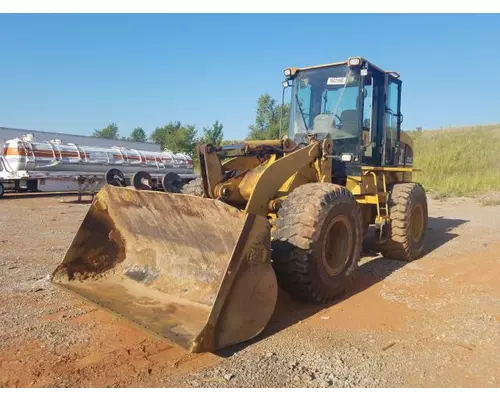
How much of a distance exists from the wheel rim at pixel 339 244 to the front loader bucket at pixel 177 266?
1.32m

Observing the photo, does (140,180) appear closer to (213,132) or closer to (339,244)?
(339,244)

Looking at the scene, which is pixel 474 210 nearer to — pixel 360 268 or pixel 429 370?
pixel 360 268

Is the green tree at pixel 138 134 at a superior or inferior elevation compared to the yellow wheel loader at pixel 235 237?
superior

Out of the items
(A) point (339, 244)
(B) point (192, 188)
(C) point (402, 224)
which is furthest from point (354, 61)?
(B) point (192, 188)

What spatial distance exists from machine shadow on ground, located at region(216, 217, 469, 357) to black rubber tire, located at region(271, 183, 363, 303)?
0.13m

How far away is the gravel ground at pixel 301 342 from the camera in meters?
3.26

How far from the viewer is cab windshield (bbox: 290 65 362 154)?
666cm

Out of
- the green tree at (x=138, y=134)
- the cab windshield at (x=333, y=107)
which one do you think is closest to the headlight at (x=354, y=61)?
the cab windshield at (x=333, y=107)

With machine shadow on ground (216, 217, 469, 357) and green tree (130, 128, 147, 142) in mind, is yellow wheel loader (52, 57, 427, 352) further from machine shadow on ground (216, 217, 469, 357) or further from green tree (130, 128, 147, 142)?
green tree (130, 128, 147, 142)

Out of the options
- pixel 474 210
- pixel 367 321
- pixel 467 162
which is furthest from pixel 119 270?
pixel 467 162

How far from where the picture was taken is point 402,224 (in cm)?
693

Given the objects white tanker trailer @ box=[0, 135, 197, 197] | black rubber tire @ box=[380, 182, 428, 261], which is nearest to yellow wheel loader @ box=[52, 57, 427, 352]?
black rubber tire @ box=[380, 182, 428, 261]

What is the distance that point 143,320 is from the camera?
3.89 m

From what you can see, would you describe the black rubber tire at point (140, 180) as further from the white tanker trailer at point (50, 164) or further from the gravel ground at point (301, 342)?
the white tanker trailer at point (50, 164)
